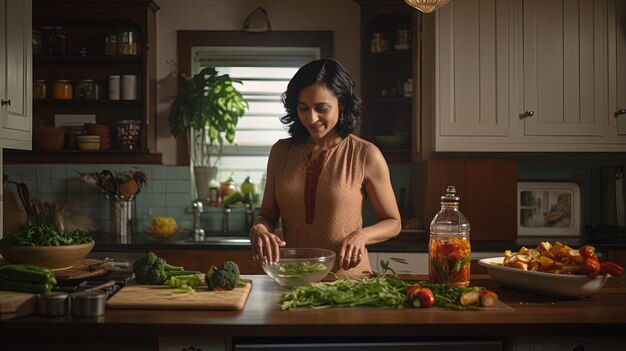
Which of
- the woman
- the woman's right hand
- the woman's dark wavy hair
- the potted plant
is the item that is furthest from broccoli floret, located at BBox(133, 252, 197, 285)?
the potted plant

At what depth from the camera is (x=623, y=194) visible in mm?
4152

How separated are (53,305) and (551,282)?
55.5 inches

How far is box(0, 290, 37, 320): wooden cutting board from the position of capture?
5.71 ft

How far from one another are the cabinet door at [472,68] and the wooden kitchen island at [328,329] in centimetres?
206

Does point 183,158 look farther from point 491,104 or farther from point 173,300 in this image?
point 173,300

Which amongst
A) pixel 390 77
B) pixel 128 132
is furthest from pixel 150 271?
pixel 390 77

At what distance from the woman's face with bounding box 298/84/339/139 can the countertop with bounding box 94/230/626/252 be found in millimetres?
1342

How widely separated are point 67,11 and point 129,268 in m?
1.71

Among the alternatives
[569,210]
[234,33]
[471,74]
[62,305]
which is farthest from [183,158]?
[62,305]

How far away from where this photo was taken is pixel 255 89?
4613 mm

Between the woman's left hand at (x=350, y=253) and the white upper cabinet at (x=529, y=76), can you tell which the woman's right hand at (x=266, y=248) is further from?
the white upper cabinet at (x=529, y=76)

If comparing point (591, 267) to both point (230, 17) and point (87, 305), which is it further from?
point (230, 17)

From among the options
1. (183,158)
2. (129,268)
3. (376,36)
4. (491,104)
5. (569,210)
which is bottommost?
(129,268)

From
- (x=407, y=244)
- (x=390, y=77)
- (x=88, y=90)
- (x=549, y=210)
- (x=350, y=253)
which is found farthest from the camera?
(x=390, y=77)
